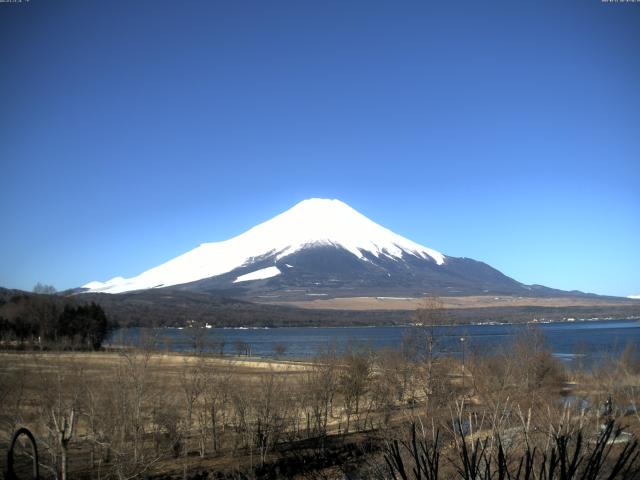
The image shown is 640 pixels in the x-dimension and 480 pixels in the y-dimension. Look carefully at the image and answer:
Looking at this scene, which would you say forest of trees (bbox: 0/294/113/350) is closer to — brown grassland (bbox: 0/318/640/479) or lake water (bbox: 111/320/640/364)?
lake water (bbox: 111/320/640/364)

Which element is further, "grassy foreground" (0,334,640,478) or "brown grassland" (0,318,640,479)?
"grassy foreground" (0,334,640,478)

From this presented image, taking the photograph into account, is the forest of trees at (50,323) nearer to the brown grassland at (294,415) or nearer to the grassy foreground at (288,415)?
the brown grassland at (294,415)

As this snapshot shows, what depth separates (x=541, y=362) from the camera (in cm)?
4184

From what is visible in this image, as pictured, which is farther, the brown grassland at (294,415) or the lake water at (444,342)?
the lake water at (444,342)

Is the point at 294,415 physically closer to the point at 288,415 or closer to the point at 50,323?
the point at 288,415

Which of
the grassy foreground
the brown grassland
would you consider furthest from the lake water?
the grassy foreground

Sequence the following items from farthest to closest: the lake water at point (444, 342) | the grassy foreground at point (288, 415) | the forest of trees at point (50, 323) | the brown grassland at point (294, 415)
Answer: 1. the forest of trees at point (50, 323)
2. the lake water at point (444, 342)
3. the grassy foreground at point (288, 415)
4. the brown grassland at point (294, 415)

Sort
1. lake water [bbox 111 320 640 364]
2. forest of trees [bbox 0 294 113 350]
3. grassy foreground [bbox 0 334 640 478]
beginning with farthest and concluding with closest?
forest of trees [bbox 0 294 113 350] < lake water [bbox 111 320 640 364] < grassy foreground [bbox 0 334 640 478]

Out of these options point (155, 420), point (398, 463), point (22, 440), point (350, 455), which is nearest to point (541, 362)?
point (350, 455)

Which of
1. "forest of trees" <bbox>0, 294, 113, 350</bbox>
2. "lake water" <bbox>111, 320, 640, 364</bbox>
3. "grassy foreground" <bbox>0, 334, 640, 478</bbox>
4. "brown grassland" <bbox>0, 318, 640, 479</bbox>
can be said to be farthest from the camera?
"forest of trees" <bbox>0, 294, 113, 350</bbox>

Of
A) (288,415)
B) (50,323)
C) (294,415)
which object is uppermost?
(50,323)

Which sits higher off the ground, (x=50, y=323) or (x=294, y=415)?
(x=50, y=323)

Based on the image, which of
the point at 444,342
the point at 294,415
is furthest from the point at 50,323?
the point at 294,415

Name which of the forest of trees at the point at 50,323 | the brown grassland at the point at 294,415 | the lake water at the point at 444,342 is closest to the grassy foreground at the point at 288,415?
the brown grassland at the point at 294,415
